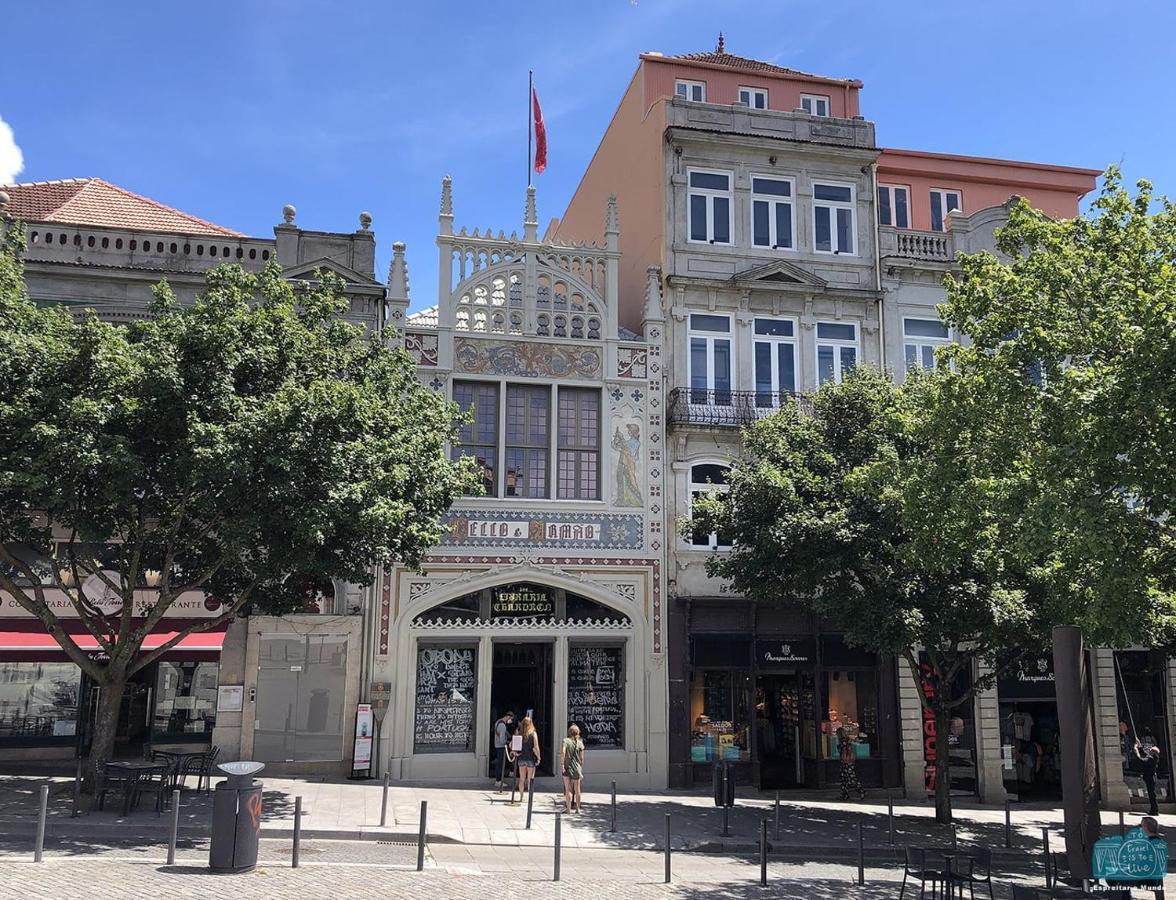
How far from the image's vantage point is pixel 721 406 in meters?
24.6

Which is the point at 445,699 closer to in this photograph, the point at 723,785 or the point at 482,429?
the point at 482,429

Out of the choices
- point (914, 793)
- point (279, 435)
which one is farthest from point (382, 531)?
point (914, 793)

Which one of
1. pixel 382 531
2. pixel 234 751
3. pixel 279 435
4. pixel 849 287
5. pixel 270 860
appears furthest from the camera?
pixel 849 287

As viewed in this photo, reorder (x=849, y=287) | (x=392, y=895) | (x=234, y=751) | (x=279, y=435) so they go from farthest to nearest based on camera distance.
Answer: (x=849, y=287) < (x=234, y=751) < (x=279, y=435) < (x=392, y=895)

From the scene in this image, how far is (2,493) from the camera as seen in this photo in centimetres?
1639

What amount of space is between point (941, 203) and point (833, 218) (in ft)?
21.0

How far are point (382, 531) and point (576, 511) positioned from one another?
7.32m

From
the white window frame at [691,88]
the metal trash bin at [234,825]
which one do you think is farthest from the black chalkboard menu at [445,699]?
the white window frame at [691,88]

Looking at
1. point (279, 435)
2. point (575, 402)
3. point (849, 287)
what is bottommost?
point (279, 435)

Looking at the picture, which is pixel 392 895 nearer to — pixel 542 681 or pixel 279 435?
pixel 279 435

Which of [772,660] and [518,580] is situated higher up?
[518,580]

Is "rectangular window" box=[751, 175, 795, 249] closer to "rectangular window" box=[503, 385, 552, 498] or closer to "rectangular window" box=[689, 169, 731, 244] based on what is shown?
"rectangular window" box=[689, 169, 731, 244]

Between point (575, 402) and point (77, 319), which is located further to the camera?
point (575, 402)

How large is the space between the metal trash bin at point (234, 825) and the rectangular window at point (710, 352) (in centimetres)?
1530
